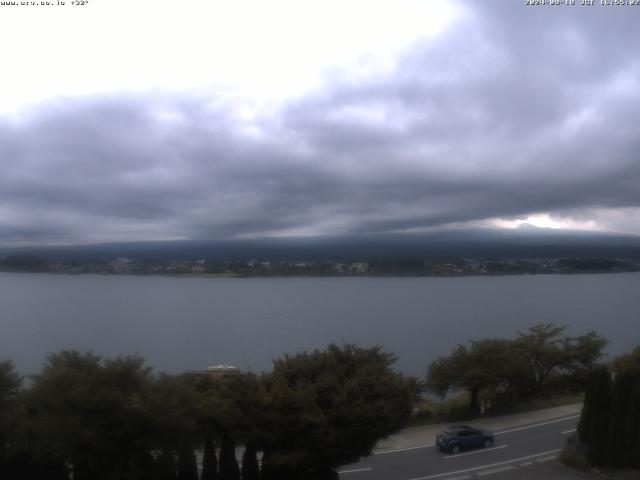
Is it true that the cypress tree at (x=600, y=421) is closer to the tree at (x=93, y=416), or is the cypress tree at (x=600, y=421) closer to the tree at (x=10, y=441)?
the tree at (x=93, y=416)

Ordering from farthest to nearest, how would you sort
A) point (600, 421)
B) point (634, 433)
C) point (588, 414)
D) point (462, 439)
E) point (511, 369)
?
point (511, 369) < point (462, 439) < point (588, 414) < point (600, 421) < point (634, 433)

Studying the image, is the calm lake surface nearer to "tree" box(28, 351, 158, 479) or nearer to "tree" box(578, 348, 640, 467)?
"tree" box(578, 348, 640, 467)

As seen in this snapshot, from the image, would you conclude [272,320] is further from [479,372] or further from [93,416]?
[93,416]

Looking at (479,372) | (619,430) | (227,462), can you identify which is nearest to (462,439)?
(619,430)

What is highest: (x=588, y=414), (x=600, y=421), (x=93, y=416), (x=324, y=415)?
(x=93, y=416)

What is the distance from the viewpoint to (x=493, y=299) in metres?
106

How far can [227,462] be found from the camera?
14.5 metres

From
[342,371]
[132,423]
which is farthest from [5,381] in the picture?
[342,371]

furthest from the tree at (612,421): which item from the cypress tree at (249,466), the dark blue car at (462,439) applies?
the cypress tree at (249,466)

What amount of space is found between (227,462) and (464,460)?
27.3 feet

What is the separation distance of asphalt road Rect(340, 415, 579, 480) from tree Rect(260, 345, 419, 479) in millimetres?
3509

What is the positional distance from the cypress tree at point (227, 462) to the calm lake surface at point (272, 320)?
30837mm

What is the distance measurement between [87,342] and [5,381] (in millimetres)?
45794

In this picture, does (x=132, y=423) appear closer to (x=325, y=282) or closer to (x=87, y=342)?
(x=87, y=342)
